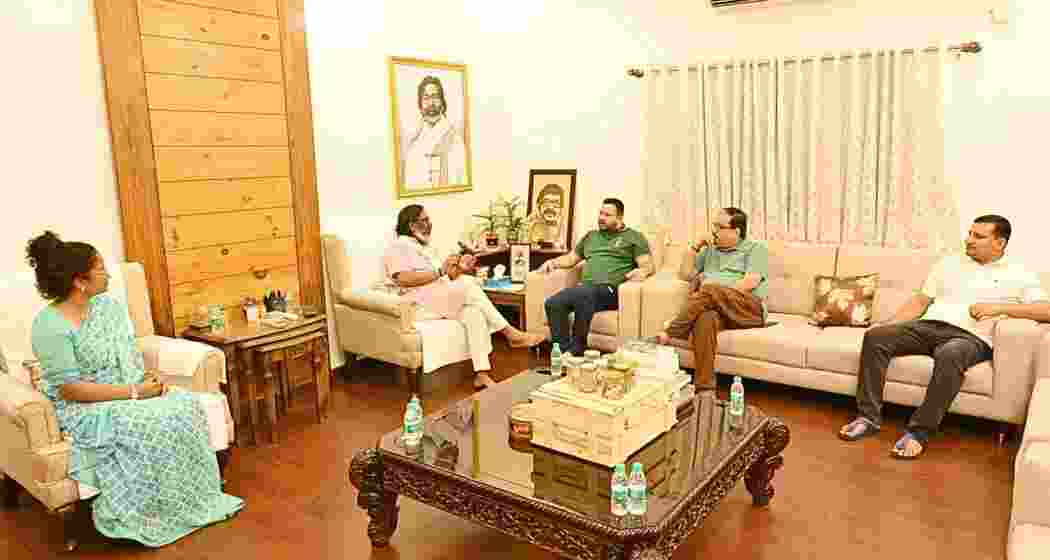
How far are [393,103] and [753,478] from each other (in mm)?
3222

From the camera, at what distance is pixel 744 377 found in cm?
431

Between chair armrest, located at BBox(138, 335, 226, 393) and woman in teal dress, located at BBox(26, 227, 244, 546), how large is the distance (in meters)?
0.25

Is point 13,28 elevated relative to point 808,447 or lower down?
elevated

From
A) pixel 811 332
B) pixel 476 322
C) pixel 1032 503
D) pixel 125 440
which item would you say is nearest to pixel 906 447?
pixel 811 332

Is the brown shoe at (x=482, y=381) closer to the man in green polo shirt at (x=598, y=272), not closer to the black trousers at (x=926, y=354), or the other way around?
the man in green polo shirt at (x=598, y=272)

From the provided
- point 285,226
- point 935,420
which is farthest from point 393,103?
point 935,420

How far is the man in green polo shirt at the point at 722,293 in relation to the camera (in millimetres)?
4188

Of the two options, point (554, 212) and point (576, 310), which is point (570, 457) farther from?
point (554, 212)

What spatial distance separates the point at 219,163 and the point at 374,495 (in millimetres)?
2166

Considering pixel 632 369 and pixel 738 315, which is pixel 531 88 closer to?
pixel 738 315

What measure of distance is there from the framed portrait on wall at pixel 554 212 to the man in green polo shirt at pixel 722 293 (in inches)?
54.7

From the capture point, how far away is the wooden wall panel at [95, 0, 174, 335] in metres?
3.55

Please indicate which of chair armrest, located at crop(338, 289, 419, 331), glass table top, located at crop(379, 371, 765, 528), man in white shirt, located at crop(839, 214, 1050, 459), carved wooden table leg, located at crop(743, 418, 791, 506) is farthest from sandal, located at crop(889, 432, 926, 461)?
chair armrest, located at crop(338, 289, 419, 331)

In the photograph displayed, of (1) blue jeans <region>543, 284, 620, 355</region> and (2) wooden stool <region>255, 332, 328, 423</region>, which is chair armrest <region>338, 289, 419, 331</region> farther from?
(1) blue jeans <region>543, 284, 620, 355</region>
